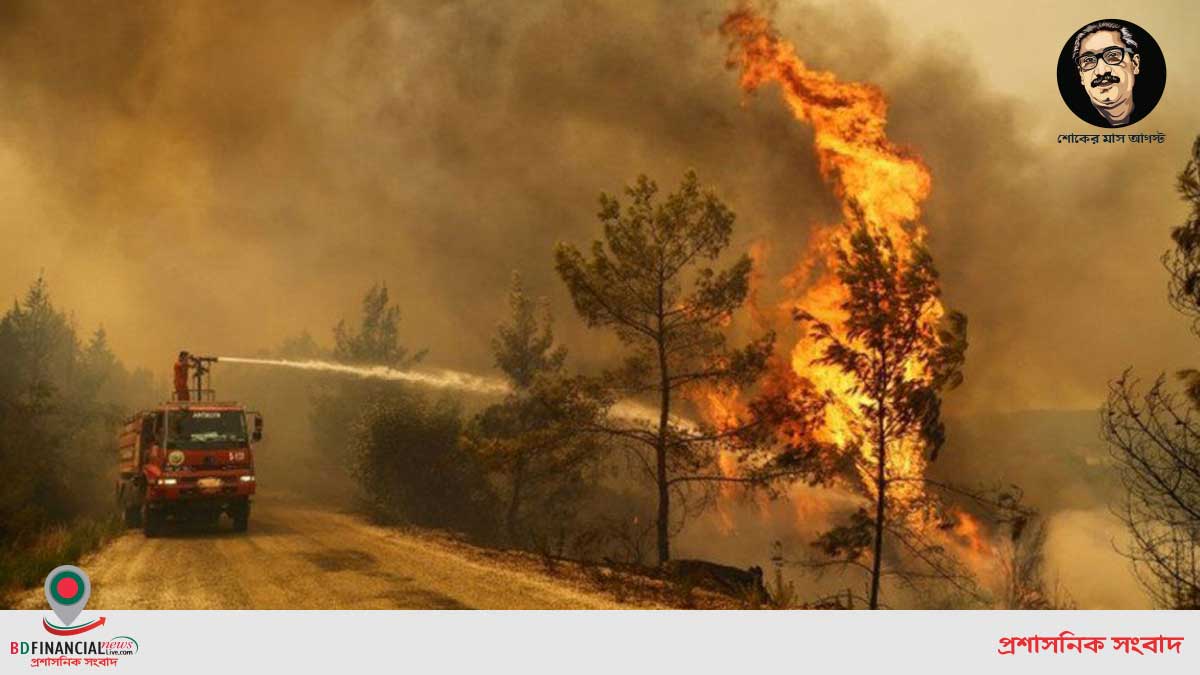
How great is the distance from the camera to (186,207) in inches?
632

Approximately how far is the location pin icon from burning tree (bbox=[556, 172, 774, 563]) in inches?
349

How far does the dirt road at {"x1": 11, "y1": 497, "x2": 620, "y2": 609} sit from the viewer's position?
11.2m

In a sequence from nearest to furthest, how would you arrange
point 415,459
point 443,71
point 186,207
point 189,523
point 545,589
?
1. point 545,589
2. point 186,207
3. point 189,523
4. point 443,71
5. point 415,459

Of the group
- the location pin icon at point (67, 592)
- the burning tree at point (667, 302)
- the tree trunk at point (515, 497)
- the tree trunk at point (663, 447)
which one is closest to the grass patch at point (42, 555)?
the location pin icon at point (67, 592)

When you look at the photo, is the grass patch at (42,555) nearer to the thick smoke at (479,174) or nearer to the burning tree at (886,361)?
the thick smoke at (479,174)

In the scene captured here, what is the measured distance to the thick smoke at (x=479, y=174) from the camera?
49.1ft

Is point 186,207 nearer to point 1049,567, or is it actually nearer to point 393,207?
point 393,207

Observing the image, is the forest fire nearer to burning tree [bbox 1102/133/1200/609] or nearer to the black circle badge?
the black circle badge

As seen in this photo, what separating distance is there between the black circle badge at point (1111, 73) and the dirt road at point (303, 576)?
37.1 ft

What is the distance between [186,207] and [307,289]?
10.2 feet

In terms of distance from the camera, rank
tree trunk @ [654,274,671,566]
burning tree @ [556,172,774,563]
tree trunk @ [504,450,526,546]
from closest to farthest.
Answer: burning tree @ [556,172,774,563], tree trunk @ [654,274,671,566], tree trunk @ [504,450,526,546]
